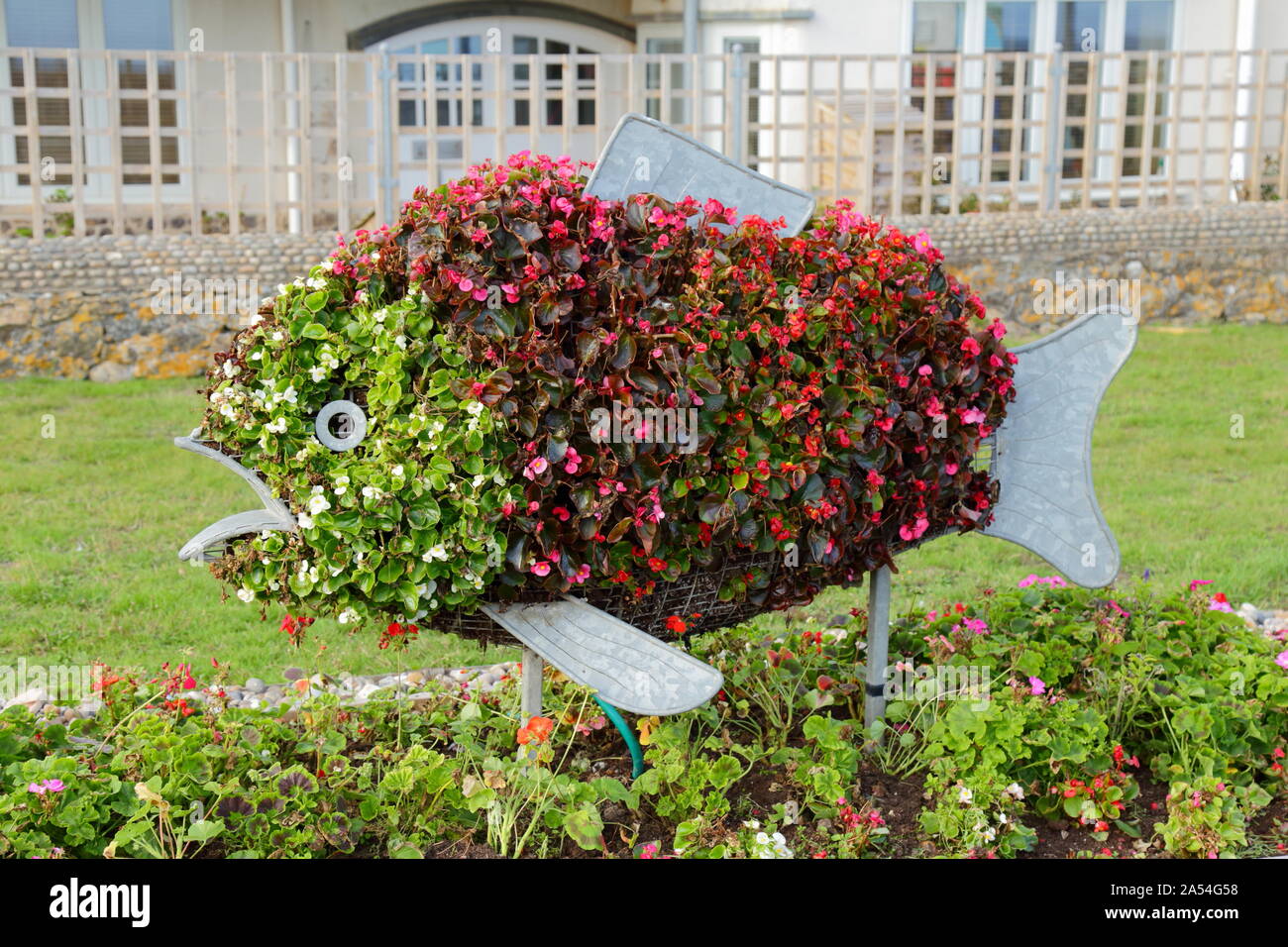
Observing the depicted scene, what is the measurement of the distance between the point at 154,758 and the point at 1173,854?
274 cm

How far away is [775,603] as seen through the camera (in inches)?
142

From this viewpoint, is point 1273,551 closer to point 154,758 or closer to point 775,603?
point 775,603

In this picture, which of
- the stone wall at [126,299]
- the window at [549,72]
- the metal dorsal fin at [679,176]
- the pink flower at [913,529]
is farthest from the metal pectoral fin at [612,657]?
the window at [549,72]

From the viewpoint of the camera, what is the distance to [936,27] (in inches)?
515

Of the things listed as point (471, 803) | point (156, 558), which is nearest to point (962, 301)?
point (471, 803)

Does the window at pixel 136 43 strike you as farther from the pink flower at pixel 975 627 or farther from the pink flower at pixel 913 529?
the pink flower at pixel 913 529

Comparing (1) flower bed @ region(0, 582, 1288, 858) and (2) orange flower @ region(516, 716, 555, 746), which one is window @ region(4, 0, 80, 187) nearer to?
(1) flower bed @ region(0, 582, 1288, 858)

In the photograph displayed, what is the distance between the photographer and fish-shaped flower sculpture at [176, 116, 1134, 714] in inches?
123

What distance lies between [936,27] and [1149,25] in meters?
2.21

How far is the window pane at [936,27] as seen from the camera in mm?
12992

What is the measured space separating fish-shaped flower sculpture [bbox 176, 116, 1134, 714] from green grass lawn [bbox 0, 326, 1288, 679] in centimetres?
166

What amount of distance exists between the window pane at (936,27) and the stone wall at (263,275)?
281 centimetres

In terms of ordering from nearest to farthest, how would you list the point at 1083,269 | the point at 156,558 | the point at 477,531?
the point at 477,531 → the point at 156,558 → the point at 1083,269

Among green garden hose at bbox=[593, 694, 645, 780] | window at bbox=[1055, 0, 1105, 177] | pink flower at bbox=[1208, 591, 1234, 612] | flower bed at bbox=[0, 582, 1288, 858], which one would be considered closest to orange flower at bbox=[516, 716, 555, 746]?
flower bed at bbox=[0, 582, 1288, 858]
